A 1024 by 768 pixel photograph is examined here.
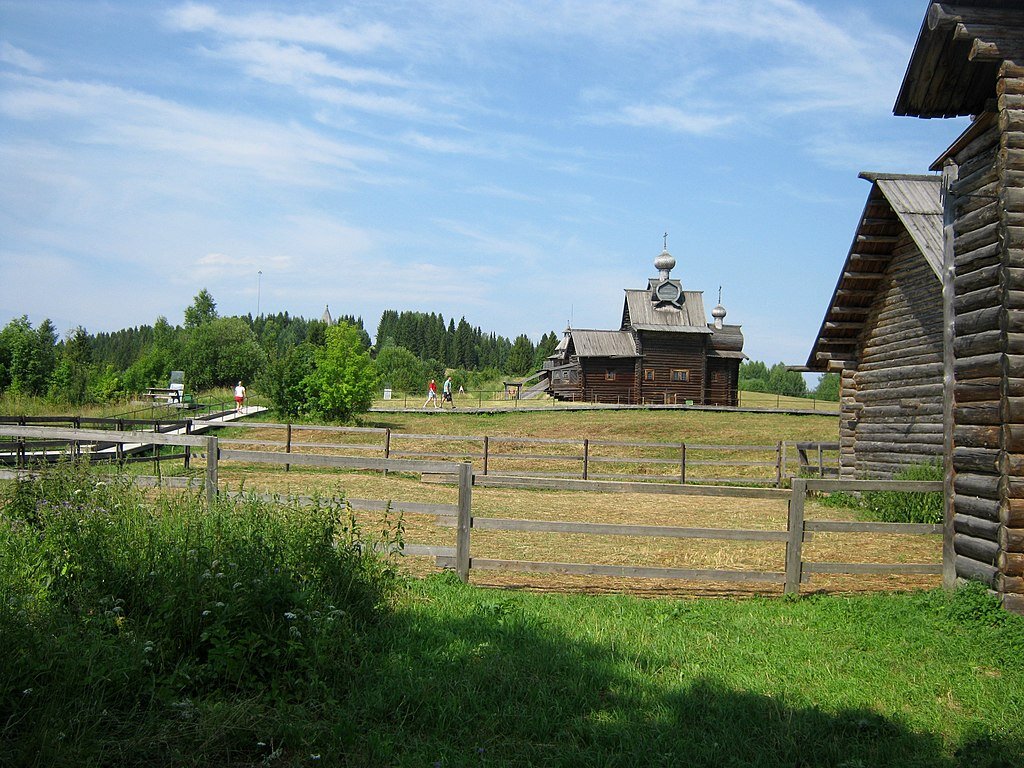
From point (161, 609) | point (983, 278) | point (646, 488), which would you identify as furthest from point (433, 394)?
point (161, 609)

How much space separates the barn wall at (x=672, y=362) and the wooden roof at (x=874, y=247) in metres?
32.4

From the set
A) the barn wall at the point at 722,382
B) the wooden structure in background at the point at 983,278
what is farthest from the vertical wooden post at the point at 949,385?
the barn wall at the point at 722,382

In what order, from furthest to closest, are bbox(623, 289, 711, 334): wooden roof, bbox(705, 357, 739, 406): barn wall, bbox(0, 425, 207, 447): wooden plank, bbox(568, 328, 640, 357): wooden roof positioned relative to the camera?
bbox(705, 357, 739, 406): barn wall < bbox(568, 328, 640, 357): wooden roof < bbox(623, 289, 711, 334): wooden roof < bbox(0, 425, 207, 447): wooden plank

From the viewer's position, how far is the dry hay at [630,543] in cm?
919

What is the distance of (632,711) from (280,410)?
33.8m

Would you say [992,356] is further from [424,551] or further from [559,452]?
[559,452]

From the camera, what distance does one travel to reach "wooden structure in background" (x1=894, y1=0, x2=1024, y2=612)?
7.72m

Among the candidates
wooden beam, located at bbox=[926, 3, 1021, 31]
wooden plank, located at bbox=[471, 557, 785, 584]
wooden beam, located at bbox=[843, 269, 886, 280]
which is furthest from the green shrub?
wooden beam, located at bbox=[926, 3, 1021, 31]

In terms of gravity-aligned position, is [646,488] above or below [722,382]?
below

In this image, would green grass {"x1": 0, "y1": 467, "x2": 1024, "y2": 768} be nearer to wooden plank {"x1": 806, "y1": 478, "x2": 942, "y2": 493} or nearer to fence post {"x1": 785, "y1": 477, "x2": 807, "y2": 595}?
fence post {"x1": 785, "y1": 477, "x2": 807, "y2": 595}

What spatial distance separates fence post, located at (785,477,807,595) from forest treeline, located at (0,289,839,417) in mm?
24916

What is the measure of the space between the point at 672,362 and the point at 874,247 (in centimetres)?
3653

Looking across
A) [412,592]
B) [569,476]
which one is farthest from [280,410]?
[412,592]

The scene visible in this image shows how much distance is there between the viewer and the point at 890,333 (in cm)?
1838
